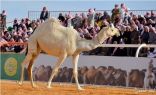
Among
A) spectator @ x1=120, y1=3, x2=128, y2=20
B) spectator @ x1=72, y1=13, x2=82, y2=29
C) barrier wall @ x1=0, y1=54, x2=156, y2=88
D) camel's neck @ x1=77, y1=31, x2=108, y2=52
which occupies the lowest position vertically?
barrier wall @ x1=0, y1=54, x2=156, y2=88

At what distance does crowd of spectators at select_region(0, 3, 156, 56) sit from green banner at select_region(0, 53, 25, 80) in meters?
0.72

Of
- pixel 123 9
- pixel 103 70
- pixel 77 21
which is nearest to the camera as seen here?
pixel 103 70

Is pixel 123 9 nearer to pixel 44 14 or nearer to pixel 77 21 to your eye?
pixel 77 21

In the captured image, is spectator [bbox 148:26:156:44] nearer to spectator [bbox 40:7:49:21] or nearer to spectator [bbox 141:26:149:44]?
spectator [bbox 141:26:149:44]

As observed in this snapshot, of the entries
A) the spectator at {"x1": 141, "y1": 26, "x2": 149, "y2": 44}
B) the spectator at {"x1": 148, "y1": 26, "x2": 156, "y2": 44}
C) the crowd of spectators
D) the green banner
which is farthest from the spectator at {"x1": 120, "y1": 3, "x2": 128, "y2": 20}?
the green banner

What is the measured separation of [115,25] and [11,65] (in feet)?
18.2

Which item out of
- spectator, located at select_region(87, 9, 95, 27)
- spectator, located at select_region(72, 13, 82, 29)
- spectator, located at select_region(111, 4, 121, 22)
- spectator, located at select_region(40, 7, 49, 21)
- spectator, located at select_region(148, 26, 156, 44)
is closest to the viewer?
spectator, located at select_region(148, 26, 156, 44)

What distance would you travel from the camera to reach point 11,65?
1013 inches

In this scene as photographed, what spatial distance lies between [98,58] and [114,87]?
1627 millimetres

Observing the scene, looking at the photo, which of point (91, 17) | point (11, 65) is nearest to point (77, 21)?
point (91, 17)

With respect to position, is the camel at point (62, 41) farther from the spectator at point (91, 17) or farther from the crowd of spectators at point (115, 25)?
the spectator at point (91, 17)

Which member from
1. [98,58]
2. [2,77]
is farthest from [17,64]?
[98,58]

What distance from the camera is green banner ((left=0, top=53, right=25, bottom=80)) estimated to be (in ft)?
Result: 83.0

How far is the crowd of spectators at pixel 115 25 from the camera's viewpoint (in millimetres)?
21750
